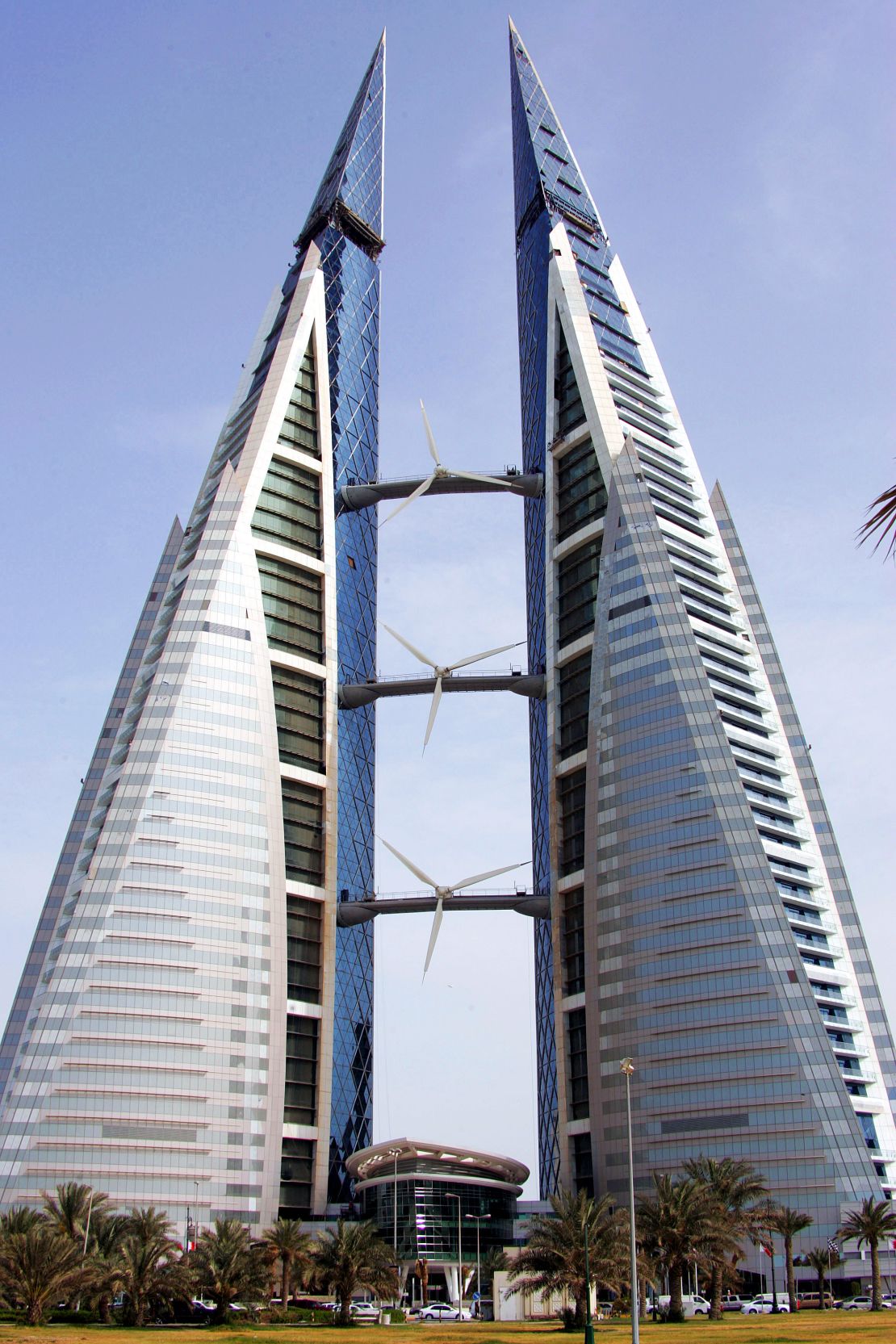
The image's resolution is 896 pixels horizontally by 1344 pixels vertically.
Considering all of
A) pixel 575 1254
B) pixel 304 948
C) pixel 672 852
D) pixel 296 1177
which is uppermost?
pixel 672 852

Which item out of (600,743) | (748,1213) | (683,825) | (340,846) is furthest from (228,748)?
(748,1213)

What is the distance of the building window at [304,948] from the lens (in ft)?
447

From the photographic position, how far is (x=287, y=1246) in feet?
304

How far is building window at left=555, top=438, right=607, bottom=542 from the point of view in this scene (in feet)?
488

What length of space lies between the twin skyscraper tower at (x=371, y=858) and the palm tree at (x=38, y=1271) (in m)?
46.0

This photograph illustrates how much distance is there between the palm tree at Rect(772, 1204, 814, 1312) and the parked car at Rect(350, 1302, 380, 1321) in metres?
28.1

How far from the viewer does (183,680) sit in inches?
5221

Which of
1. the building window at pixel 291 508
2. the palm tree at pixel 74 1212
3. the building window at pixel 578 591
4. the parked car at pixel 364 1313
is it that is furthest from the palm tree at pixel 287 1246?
the building window at pixel 291 508

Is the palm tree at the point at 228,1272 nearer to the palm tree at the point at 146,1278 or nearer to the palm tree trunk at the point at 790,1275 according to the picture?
the palm tree at the point at 146,1278

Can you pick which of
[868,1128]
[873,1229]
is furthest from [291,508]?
[873,1229]

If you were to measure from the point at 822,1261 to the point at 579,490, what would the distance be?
85161mm

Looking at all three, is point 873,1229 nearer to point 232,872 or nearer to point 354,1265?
point 354,1265

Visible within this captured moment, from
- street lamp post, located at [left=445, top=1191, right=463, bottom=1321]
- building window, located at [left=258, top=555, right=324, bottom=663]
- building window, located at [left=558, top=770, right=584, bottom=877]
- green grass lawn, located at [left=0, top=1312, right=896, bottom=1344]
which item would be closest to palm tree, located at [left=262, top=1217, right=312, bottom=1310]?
street lamp post, located at [left=445, top=1191, right=463, bottom=1321]

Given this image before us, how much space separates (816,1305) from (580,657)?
2691 inches
